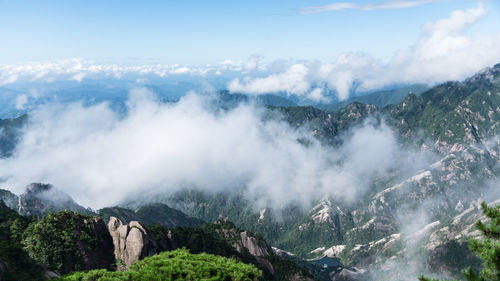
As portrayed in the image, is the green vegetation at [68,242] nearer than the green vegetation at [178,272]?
No

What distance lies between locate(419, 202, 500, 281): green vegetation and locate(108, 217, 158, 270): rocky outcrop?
85.6 m

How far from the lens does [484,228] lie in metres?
27.3

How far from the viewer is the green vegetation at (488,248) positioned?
25531mm

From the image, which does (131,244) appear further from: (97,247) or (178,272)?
(178,272)

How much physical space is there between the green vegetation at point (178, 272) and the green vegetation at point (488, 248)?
25.7 meters

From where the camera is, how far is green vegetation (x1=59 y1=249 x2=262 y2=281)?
4284 cm

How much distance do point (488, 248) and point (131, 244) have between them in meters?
92.3

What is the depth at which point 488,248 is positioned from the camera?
26219 mm

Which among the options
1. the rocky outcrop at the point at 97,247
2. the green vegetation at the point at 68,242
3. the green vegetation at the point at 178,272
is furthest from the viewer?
the rocky outcrop at the point at 97,247

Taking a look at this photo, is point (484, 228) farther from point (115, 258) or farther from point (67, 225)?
point (67, 225)

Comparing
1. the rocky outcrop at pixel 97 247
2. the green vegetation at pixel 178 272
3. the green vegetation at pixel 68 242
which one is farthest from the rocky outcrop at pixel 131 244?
the green vegetation at pixel 178 272

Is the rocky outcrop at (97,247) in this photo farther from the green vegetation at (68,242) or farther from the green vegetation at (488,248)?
the green vegetation at (488,248)

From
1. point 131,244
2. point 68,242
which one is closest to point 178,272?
point 131,244

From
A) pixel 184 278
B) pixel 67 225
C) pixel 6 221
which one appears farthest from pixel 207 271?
pixel 6 221
